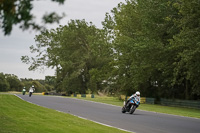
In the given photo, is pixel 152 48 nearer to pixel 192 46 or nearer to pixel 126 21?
pixel 192 46

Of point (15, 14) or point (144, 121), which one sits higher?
point (15, 14)

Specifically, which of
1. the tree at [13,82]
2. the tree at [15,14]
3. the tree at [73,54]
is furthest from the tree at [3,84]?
the tree at [15,14]

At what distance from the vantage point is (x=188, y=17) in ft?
104

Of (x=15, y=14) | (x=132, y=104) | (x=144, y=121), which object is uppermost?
(x=15, y=14)

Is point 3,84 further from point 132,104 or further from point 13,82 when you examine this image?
point 132,104

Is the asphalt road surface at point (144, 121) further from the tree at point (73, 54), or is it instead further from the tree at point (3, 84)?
the tree at point (3, 84)

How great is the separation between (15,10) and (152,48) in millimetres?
33020

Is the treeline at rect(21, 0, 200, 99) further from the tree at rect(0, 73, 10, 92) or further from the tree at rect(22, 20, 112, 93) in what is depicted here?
the tree at rect(0, 73, 10, 92)

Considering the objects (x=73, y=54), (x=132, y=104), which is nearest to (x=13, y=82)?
(x=73, y=54)

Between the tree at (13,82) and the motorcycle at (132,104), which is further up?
the tree at (13,82)

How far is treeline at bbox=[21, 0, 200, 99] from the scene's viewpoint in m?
32.4

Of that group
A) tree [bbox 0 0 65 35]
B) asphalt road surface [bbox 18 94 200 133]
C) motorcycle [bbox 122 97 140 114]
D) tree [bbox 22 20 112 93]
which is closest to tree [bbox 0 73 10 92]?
tree [bbox 22 20 112 93]

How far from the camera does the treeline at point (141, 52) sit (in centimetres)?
3238

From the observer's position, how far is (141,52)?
128 feet
